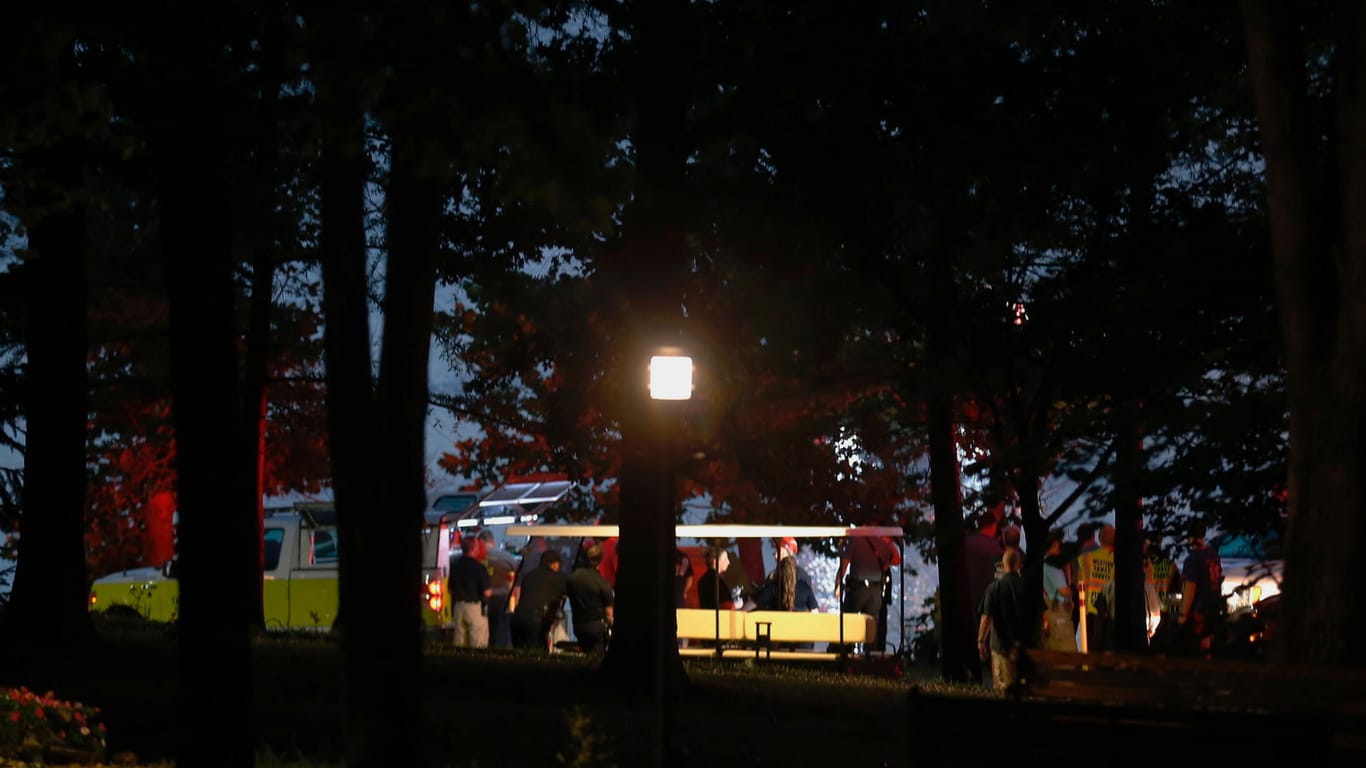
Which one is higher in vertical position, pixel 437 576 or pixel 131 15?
pixel 131 15

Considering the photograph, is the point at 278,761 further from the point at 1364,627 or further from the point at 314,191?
the point at 314,191

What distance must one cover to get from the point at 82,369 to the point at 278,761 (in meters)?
7.49

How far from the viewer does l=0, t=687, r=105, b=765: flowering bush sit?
1160 centimetres

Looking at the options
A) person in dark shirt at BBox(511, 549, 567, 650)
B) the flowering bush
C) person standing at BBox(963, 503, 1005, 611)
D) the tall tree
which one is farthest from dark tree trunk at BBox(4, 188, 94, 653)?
person standing at BBox(963, 503, 1005, 611)

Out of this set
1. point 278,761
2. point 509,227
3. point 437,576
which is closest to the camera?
point 278,761

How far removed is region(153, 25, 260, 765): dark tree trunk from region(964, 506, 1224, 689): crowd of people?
165 inches

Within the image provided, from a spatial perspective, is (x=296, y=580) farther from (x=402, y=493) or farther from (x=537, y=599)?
(x=402, y=493)

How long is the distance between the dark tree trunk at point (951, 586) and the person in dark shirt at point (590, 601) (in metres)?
4.25

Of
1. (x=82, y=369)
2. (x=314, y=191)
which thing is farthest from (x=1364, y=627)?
(x=314, y=191)

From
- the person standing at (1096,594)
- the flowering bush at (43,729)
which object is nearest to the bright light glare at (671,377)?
the flowering bush at (43,729)

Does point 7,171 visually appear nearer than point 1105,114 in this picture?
No

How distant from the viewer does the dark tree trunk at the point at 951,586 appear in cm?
2216

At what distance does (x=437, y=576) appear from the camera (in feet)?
96.9

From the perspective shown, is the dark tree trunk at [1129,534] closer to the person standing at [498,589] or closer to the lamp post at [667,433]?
the lamp post at [667,433]
